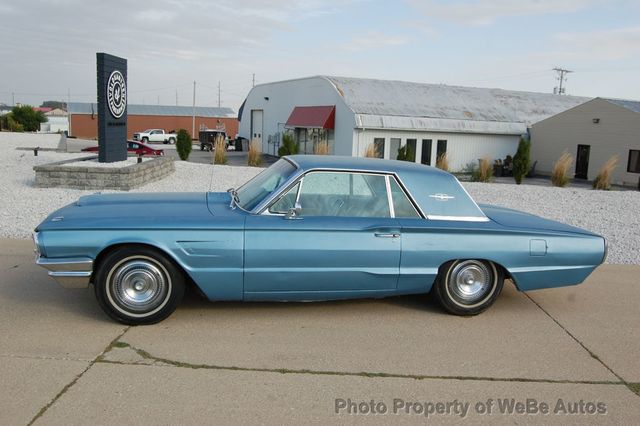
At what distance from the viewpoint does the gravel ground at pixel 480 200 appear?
925 centimetres

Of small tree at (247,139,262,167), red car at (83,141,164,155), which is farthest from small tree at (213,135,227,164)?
red car at (83,141,164,155)

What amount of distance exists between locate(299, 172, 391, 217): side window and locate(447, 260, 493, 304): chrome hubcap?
82cm

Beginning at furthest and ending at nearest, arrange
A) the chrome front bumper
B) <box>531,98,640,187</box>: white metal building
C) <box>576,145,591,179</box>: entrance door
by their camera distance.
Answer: <box>576,145,591,179</box>: entrance door, <box>531,98,640,187</box>: white metal building, the chrome front bumper

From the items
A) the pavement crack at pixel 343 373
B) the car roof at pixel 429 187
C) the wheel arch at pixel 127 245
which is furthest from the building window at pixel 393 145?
the pavement crack at pixel 343 373

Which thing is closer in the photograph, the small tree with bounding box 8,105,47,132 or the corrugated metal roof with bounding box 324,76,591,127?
the corrugated metal roof with bounding box 324,76,591,127

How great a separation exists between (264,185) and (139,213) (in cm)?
114

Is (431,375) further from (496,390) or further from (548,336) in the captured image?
(548,336)

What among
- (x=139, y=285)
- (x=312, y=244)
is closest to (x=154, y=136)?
(x=139, y=285)

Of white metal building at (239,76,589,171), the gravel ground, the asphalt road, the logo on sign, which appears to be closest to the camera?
the asphalt road

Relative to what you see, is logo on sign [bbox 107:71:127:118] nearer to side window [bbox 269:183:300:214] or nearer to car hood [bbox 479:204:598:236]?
side window [bbox 269:183:300:214]

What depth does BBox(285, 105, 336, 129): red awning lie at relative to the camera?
31.8m

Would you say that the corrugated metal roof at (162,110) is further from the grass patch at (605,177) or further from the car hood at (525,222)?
the car hood at (525,222)

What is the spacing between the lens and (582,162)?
30984 mm

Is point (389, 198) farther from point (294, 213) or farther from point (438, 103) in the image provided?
point (438, 103)
